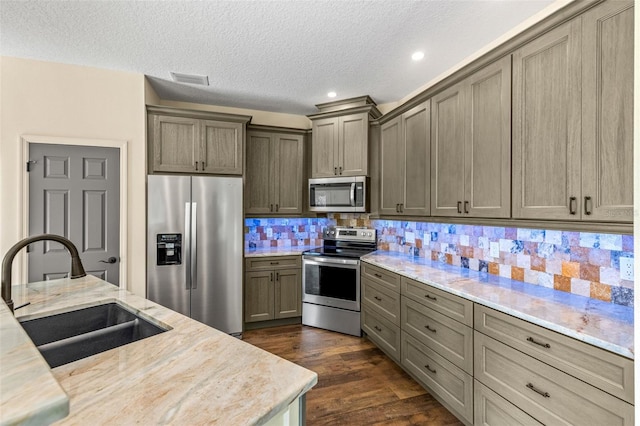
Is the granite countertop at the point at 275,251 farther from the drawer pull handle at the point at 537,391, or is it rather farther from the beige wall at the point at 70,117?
the drawer pull handle at the point at 537,391

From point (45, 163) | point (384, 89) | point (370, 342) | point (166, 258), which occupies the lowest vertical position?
point (370, 342)

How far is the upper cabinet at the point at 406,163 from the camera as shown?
2.75 m

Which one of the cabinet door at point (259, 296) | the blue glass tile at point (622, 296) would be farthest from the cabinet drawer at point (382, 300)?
the blue glass tile at point (622, 296)

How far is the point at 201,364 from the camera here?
3.02 ft

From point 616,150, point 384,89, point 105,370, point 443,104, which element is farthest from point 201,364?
point 384,89

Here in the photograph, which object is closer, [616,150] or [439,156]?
[616,150]

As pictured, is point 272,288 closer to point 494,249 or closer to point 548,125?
point 494,249

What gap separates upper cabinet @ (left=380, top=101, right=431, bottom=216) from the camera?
2.75 metres

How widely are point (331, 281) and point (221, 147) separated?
1934 mm

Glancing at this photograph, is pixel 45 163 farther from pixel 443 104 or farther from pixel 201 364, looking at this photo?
pixel 443 104

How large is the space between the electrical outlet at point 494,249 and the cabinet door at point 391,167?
0.93 meters

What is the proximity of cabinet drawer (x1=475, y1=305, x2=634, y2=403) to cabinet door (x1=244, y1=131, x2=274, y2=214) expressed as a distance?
274 cm

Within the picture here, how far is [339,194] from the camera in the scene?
143 inches

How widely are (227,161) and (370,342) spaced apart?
97.9 inches
